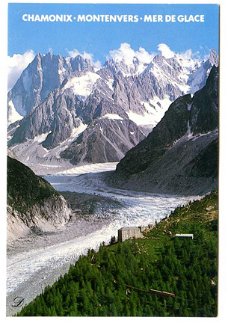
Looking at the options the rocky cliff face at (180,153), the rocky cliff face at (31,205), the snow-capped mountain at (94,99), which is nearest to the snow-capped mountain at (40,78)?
the snow-capped mountain at (94,99)

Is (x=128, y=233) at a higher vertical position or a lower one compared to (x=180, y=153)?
lower

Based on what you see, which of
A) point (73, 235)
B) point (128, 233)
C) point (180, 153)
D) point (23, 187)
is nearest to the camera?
point (128, 233)

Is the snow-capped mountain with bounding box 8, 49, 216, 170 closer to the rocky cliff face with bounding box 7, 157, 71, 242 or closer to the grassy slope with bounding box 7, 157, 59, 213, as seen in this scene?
the grassy slope with bounding box 7, 157, 59, 213

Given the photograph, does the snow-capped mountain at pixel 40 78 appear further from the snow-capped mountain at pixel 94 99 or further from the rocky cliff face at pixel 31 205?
the rocky cliff face at pixel 31 205

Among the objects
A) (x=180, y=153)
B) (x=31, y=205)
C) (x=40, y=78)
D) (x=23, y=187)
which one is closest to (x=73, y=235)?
(x=31, y=205)

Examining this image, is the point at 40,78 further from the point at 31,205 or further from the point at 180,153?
the point at 180,153
